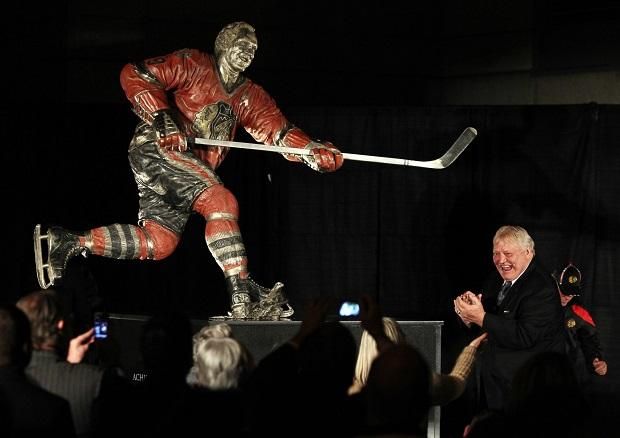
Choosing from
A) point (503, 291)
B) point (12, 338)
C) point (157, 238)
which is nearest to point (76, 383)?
point (12, 338)

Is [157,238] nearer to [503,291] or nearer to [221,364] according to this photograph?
[503,291]

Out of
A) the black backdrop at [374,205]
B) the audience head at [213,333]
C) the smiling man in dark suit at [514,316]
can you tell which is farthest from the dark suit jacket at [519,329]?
the black backdrop at [374,205]

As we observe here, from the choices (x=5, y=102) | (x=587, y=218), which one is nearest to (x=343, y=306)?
(x=587, y=218)

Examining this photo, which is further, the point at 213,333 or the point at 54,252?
the point at 54,252

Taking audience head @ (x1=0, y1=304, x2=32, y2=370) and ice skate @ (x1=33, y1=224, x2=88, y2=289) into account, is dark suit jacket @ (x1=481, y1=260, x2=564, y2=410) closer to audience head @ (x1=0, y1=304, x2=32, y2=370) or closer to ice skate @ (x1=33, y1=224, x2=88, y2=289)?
ice skate @ (x1=33, y1=224, x2=88, y2=289)

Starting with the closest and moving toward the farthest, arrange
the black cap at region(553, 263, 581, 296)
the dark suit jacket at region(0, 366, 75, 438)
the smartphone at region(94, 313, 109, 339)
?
the dark suit jacket at region(0, 366, 75, 438) → the smartphone at region(94, 313, 109, 339) → the black cap at region(553, 263, 581, 296)

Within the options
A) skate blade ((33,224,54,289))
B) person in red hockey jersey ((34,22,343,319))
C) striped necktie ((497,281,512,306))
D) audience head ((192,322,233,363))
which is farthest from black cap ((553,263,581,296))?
audience head ((192,322,233,363))

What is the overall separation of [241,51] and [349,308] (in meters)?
2.10

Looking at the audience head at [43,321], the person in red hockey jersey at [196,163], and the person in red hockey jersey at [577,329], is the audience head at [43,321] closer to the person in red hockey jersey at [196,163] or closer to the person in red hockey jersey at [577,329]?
the person in red hockey jersey at [196,163]

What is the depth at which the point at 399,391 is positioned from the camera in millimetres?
2461

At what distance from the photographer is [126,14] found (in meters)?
7.79

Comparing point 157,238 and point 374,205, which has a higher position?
point 374,205

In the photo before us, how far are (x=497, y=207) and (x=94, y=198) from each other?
2.39 m

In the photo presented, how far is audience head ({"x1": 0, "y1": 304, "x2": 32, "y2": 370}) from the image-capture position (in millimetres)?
2855
